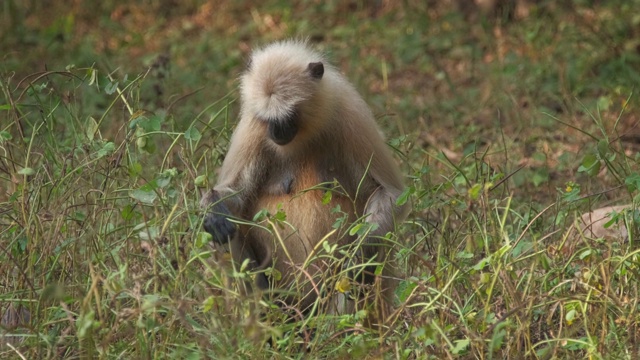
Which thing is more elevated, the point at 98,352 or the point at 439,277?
the point at 98,352

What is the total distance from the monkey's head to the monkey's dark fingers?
0.43m

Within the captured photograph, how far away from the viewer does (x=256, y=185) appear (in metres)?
5.23

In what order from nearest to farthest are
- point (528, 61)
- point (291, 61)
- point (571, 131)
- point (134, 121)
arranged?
1. point (134, 121)
2. point (291, 61)
3. point (571, 131)
4. point (528, 61)

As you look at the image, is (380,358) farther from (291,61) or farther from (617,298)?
(291,61)

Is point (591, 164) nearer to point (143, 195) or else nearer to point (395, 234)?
point (395, 234)

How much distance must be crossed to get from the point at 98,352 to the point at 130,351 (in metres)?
0.22

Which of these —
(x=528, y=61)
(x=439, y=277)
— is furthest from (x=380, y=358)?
(x=528, y=61)

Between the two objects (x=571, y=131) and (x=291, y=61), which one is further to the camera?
(x=571, y=131)

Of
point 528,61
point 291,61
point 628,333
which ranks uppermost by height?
point 291,61

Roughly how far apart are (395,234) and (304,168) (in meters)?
0.77

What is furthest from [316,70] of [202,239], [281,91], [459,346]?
[459,346]

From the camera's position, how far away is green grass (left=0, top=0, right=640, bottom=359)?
381 cm

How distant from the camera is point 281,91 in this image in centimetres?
475

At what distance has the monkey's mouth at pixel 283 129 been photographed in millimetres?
4789
